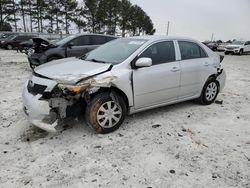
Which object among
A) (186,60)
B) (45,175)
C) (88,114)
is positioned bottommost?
(45,175)

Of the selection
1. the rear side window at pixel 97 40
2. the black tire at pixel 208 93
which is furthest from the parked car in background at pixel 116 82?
the rear side window at pixel 97 40

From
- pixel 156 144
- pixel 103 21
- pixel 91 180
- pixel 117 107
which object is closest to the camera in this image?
pixel 91 180

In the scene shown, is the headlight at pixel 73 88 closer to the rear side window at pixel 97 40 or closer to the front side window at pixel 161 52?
the front side window at pixel 161 52

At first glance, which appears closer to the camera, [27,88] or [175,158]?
[175,158]

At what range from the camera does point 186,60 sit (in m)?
5.02

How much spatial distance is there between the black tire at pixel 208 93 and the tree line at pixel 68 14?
1514 inches

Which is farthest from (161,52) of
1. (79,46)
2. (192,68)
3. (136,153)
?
(79,46)

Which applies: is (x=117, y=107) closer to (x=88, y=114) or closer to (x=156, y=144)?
(x=88, y=114)

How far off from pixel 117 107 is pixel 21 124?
1.75 meters

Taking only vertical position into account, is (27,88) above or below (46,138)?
above

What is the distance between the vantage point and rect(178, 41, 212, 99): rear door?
196 inches

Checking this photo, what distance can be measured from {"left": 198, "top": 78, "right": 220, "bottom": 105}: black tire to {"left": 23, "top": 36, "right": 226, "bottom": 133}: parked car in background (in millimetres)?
144

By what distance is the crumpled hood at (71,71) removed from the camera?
3.70m

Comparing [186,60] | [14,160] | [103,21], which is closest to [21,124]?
[14,160]
